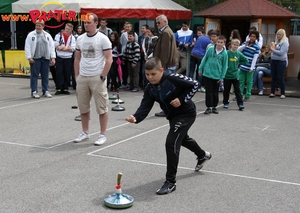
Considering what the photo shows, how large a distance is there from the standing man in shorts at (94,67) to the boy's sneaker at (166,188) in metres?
2.29

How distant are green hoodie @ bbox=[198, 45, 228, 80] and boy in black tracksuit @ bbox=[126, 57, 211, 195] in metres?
4.64

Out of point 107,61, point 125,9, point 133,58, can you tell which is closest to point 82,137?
point 107,61

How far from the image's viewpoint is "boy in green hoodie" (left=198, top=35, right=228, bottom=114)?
10.0 meters

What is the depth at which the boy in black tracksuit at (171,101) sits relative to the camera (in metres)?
5.27

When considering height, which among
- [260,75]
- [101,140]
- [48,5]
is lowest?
[101,140]

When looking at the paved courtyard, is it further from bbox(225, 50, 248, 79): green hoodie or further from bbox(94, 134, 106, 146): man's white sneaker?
bbox(225, 50, 248, 79): green hoodie

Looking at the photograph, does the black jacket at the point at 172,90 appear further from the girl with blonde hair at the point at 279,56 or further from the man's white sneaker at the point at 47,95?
the girl with blonde hair at the point at 279,56

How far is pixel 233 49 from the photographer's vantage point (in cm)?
1075

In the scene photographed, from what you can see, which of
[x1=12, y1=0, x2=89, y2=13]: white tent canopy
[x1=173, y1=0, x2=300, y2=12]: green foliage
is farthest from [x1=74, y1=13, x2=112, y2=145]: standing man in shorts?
[x1=173, y1=0, x2=300, y2=12]: green foliage

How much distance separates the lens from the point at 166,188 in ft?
17.4

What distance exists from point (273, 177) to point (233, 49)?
523 centimetres

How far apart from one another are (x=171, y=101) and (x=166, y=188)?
0.96 metres

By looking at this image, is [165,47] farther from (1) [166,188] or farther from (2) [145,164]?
(1) [166,188]

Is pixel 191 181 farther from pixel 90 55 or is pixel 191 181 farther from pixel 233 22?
pixel 233 22
